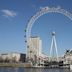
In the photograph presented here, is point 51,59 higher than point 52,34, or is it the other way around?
point 52,34

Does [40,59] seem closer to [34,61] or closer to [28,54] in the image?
[34,61]

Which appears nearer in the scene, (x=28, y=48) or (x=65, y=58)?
(x=28, y=48)

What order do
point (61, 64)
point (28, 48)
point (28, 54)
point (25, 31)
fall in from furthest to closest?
point (61, 64)
point (28, 54)
point (28, 48)
point (25, 31)

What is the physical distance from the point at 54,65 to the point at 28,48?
2538 centimetres

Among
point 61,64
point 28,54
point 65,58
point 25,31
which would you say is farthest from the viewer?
point 65,58

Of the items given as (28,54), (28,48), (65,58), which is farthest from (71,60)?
(28,48)

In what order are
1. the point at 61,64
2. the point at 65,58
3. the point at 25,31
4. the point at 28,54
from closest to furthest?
the point at 25,31, the point at 28,54, the point at 61,64, the point at 65,58

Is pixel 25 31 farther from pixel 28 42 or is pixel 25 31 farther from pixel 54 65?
pixel 54 65

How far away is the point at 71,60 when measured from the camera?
652ft

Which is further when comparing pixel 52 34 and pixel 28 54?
pixel 28 54

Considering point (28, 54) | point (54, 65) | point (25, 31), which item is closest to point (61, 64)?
point (54, 65)

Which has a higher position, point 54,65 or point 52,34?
point 52,34

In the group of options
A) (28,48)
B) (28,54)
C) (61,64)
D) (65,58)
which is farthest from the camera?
(65,58)

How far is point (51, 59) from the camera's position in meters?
163
